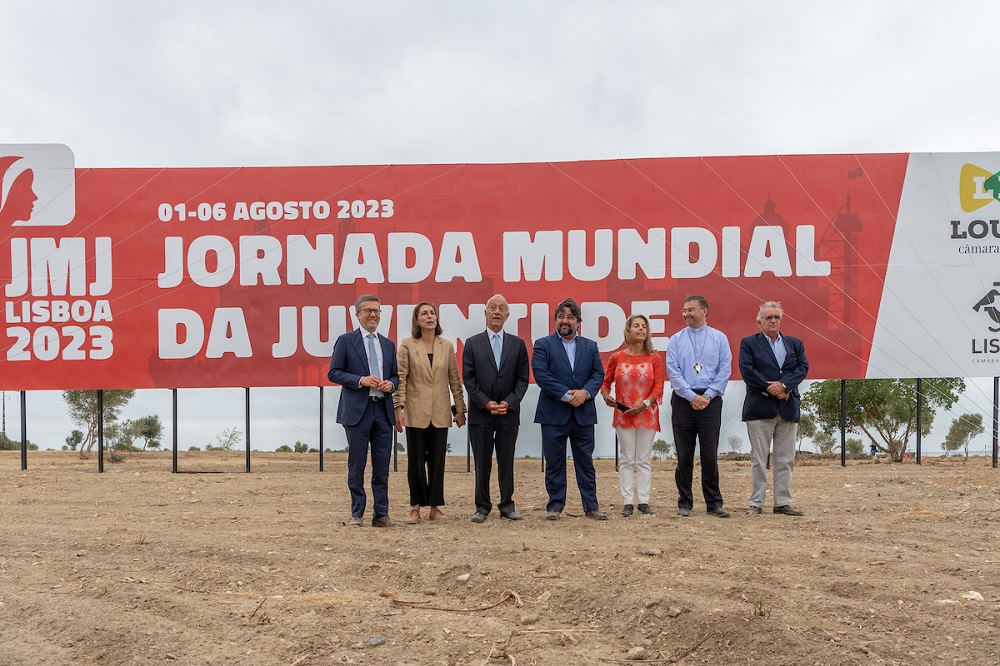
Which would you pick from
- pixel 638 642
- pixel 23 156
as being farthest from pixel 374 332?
pixel 23 156

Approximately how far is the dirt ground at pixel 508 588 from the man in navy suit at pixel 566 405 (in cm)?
25

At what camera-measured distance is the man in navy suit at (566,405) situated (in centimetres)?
579

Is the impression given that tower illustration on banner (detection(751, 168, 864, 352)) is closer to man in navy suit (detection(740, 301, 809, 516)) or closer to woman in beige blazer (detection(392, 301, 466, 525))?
man in navy suit (detection(740, 301, 809, 516))

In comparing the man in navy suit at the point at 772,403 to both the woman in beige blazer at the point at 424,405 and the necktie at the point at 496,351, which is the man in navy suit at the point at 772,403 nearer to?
the necktie at the point at 496,351

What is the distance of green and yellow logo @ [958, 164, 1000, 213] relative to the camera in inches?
366

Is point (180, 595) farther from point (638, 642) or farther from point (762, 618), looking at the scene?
point (762, 618)

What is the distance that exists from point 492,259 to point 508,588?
19.4ft

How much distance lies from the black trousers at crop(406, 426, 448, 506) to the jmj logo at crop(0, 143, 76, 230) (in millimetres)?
6087

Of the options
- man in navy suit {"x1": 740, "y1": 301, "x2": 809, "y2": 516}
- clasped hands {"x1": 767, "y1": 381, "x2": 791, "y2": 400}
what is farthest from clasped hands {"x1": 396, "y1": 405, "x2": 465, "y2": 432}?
clasped hands {"x1": 767, "y1": 381, "x2": 791, "y2": 400}

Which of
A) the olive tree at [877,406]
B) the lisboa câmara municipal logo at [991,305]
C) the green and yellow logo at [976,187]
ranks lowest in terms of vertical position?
the olive tree at [877,406]

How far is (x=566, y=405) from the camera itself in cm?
580

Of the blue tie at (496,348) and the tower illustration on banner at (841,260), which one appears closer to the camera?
the blue tie at (496,348)

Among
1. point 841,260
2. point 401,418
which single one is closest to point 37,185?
point 401,418

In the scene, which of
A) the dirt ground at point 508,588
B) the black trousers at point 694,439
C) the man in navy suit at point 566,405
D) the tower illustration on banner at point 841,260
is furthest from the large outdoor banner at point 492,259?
the man in navy suit at point 566,405
